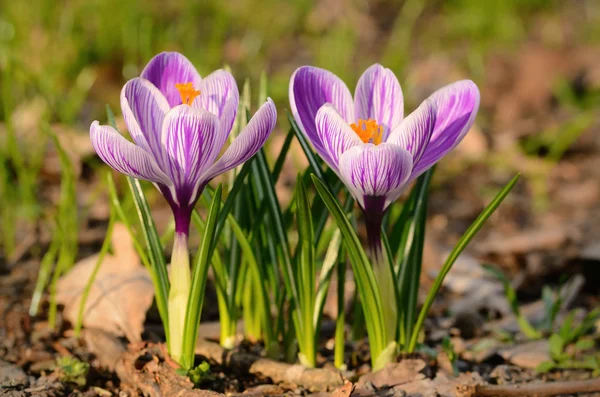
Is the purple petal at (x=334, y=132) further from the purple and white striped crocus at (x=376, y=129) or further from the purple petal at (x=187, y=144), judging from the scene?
the purple petal at (x=187, y=144)

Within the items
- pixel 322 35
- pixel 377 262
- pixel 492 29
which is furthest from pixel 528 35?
pixel 377 262

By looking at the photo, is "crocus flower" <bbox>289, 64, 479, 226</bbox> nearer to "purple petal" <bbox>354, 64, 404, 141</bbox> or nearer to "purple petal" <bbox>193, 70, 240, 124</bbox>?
"purple petal" <bbox>354, 64, 404, 141</bbox>

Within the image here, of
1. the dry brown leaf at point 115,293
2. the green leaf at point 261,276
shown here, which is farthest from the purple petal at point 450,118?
the dry brown leaf at point 115,293

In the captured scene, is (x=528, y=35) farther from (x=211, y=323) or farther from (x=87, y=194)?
(x=211, y=323)

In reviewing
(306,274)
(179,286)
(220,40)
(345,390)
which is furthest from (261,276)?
(220,40)

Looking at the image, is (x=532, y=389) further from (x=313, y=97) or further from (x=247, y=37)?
(x=247, y=37)

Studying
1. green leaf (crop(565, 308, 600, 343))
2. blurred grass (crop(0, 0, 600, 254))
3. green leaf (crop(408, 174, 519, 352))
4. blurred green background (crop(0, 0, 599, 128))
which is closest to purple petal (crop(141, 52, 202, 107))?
green leaf (crop(408, 174, 519, 352))
